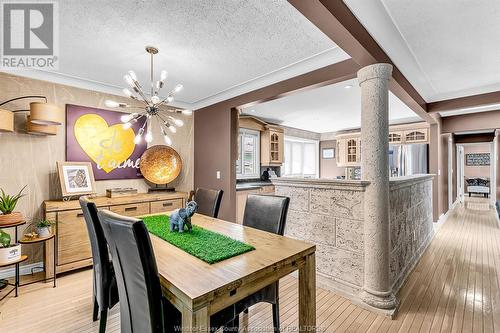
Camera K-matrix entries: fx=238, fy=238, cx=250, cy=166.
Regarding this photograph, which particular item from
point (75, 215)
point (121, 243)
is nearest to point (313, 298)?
point (121, 243)

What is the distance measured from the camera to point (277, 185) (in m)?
3.00

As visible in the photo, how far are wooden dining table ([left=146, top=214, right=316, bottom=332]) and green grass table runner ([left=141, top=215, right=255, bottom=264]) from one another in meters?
0.04

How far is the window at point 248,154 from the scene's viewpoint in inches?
214

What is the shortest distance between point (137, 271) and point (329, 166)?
731cm

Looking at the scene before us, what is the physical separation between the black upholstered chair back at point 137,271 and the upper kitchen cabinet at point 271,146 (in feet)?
15.3

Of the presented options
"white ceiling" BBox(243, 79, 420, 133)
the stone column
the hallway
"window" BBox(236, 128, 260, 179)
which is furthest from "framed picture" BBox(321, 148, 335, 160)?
the stone column

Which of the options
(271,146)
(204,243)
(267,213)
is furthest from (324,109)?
(204,243)

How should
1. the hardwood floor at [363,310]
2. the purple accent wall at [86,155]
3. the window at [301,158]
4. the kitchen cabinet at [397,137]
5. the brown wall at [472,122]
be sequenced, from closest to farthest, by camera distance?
1. the hardwood floor at [363,310]
2. the purple accent wall at [86,155]
3. the brown wall at [472,122]
4. the kitchen cabinet at [397,137]
5. the window at [301,158]

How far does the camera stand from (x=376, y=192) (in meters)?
2.15

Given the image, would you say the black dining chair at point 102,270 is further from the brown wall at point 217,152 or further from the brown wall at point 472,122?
the brown wall at point 472,122

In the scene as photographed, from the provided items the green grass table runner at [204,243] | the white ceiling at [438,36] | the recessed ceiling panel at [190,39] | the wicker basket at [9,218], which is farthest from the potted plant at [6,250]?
the white ceiling at [438,36]

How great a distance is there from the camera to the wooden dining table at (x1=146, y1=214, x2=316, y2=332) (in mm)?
1006

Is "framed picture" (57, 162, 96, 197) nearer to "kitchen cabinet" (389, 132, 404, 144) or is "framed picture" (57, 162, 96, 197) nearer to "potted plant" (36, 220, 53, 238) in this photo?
"potted plant" (36, 220, 53, 238)

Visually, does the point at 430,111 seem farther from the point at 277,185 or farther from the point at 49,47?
the point at 49,47
